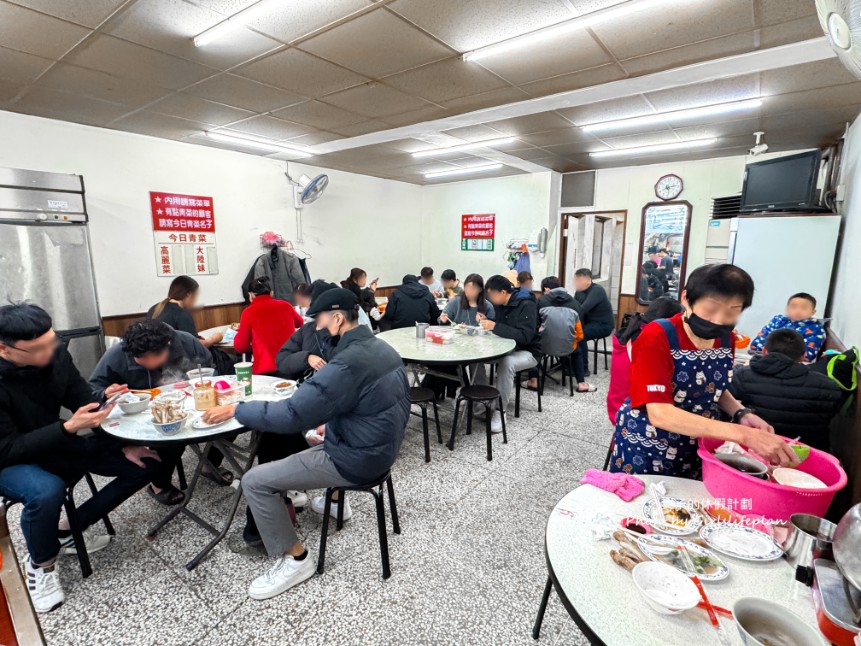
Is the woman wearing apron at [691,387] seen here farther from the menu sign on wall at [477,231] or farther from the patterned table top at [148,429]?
the menu sign on wall at [477,231]

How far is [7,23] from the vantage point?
2432 millimetres

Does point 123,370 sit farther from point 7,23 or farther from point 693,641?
point 693,641

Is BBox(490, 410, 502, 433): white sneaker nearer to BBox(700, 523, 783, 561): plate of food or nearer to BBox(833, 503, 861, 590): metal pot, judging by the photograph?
BBox(700, 523, 783, 561): plate of food

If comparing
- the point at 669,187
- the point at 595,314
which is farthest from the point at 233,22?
the point at 669,187

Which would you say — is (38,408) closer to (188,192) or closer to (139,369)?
(139,369)

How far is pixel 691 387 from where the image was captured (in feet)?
4.97

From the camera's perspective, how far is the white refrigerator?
3816mm

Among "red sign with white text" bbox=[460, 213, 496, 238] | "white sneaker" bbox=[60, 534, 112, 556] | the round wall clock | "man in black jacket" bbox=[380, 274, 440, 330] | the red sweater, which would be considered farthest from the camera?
"red sign with white text" bbox=[460, 213, 496, 238]

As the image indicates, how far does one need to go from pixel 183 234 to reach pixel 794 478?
591cm

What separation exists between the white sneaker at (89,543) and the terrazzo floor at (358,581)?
34 millimetres

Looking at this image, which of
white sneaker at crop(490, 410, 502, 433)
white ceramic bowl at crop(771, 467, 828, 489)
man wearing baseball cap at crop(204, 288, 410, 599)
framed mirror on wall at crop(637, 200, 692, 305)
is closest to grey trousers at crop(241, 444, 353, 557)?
man wearing baseball cap at crop(204, 288, 410, 599)

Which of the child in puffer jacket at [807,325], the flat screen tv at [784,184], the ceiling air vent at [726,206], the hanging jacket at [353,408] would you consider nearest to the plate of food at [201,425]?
the hanging jacket at [353,408]

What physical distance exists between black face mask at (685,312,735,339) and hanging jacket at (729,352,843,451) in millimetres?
1106

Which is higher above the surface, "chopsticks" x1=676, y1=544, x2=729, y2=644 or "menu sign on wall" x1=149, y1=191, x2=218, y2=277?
"menu sign on wall" x1=149, y1=191, x2=218, y2=277
